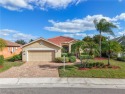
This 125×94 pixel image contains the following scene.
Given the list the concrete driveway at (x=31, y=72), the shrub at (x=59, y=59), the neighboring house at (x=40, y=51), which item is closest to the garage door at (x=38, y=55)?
the neighboring house at (x=40, y=51)

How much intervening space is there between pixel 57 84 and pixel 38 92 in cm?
206

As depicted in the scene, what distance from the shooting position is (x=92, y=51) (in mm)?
17797

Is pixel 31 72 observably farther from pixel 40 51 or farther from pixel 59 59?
pixel 40 51

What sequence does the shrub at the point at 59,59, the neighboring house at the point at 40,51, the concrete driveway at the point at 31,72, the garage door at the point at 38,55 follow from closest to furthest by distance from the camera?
the concrete driveway at the point at 31,72 → the shrub at the point at 59,59 → the neighboring house at the point at 40,51 → the garage door at the point at 38,55

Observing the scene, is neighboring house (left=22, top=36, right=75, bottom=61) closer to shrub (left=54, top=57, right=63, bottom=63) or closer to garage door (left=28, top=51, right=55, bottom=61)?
garage door (left=28, top=51, right=55, bottom=61)

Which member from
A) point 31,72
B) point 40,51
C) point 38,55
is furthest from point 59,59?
point 31,72

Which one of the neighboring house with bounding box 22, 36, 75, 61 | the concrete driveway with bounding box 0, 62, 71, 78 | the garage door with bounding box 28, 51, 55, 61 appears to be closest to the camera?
the concrete driveway with bounding box 0, 62, 71, 78

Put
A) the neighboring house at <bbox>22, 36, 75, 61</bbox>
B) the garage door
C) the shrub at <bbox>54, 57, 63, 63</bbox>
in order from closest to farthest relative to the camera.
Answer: the shrub at <bbox>54, 57, 63, 63</bbox>
the neighboring house at <bbox>22, 36, 75, 61</bbox>
the garage door

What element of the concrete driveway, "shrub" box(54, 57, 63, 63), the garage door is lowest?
the concrete driveway

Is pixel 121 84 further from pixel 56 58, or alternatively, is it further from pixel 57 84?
pixel 56 58

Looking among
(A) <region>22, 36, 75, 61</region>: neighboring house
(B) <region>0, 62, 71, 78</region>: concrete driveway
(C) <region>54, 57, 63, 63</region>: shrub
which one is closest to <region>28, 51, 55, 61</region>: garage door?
(A) <region>22, 36, 75, 61</region>: neighboring house

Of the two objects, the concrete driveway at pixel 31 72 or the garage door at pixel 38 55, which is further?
the garage door at pixel 38 55

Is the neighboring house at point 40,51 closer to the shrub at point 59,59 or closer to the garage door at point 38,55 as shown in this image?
the garage door at point 38,55

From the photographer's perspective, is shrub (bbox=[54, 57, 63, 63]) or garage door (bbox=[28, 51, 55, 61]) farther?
garage door (bbox=[28, 51, 55, 61])
